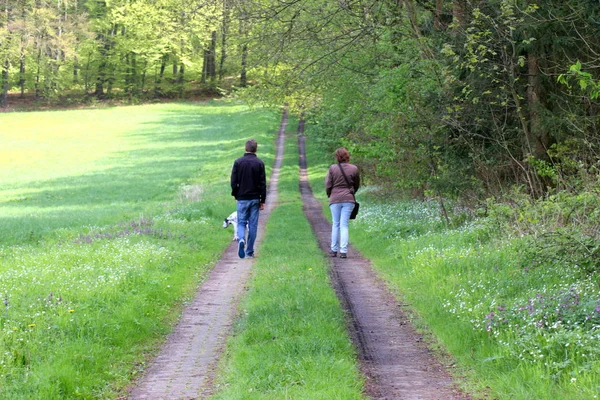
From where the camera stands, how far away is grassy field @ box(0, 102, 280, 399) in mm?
6785

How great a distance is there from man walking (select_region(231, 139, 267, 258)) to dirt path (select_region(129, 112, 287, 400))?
123cm

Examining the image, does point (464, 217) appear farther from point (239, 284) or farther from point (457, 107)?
point (239, 284)

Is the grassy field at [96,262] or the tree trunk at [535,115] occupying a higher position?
the tree trunk at [535,115]

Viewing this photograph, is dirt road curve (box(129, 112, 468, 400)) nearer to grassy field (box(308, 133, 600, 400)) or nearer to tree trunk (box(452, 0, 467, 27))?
grassy field (box(308, 133, 600, 400))

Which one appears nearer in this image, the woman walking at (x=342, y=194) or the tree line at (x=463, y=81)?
the tree line at (x=463, y=81)

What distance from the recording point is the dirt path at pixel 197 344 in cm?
641

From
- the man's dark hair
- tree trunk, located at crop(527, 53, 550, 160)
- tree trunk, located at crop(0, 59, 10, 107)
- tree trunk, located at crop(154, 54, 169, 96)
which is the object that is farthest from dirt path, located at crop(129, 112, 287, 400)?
tree trunk, located at crop(0, 59, 10, 107)

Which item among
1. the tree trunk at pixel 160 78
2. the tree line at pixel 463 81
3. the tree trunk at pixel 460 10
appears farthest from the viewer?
the tree trunk at pixel 160 78

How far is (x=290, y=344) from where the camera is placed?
282 inches

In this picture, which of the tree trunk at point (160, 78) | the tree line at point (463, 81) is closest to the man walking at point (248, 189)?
the tree line at point (463, 81)

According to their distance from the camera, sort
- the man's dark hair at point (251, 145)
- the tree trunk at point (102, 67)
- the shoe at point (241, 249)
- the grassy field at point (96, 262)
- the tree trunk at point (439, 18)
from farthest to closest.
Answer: the tree trunk at point (102, 67), the tree trunk at point (439, 18), the shoe at point (241, 249), the man's dark hair at point (251, 145), the grassy field at point (96, 262)

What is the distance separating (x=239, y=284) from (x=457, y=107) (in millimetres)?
6096

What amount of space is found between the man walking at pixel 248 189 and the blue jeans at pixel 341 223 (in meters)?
1.48

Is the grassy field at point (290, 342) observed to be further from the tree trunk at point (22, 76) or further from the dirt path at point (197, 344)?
the tree trunk at point (22, 76)
